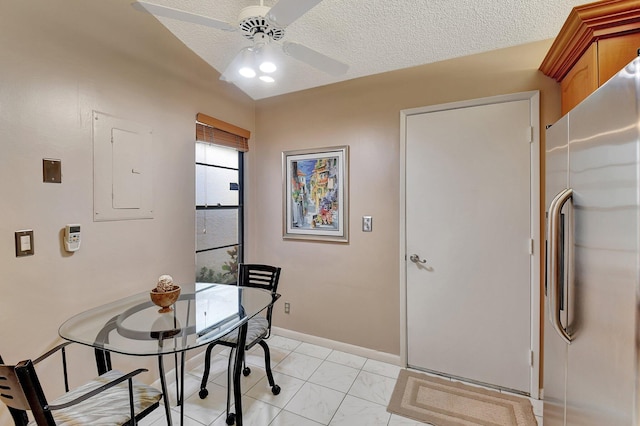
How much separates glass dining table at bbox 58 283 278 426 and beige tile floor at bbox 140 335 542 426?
1.26 ft

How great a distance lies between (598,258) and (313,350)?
2361mm

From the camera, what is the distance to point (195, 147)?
238cm

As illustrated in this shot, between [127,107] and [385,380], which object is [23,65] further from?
[385,380]

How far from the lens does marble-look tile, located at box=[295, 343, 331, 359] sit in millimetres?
2587

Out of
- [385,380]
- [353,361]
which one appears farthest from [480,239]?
[353,361]

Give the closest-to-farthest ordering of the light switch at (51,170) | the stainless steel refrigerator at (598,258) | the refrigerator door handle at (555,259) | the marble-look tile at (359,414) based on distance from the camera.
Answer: the stainless steel refrigerator at (598,258), the refrigerator door handle at (555,259), the light switch at (51,170), the marble-look tile at (359,414)

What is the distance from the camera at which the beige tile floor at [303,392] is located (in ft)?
5.92

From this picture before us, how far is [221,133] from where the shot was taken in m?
2.64

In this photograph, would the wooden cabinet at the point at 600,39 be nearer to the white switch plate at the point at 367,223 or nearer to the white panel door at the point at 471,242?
the white panel door at the point at 471,242

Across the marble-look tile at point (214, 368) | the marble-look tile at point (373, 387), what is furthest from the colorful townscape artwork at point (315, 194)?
the marble-look tile at point (214, 368)

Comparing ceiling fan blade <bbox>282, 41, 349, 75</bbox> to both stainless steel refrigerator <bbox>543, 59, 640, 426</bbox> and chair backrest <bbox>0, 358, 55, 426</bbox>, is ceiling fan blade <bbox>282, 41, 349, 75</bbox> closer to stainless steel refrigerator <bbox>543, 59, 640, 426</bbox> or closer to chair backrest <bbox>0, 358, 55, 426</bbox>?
stainless steel refrigerator <bbox>543, 59, 640, 426</bbox>

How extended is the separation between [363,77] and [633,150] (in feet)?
7.10

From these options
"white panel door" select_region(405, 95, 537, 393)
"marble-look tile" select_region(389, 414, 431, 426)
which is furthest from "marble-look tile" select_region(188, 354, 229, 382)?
"white panel door" select_region(405, 95, 537, 393)

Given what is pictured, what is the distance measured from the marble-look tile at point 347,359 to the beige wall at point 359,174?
13 cm
